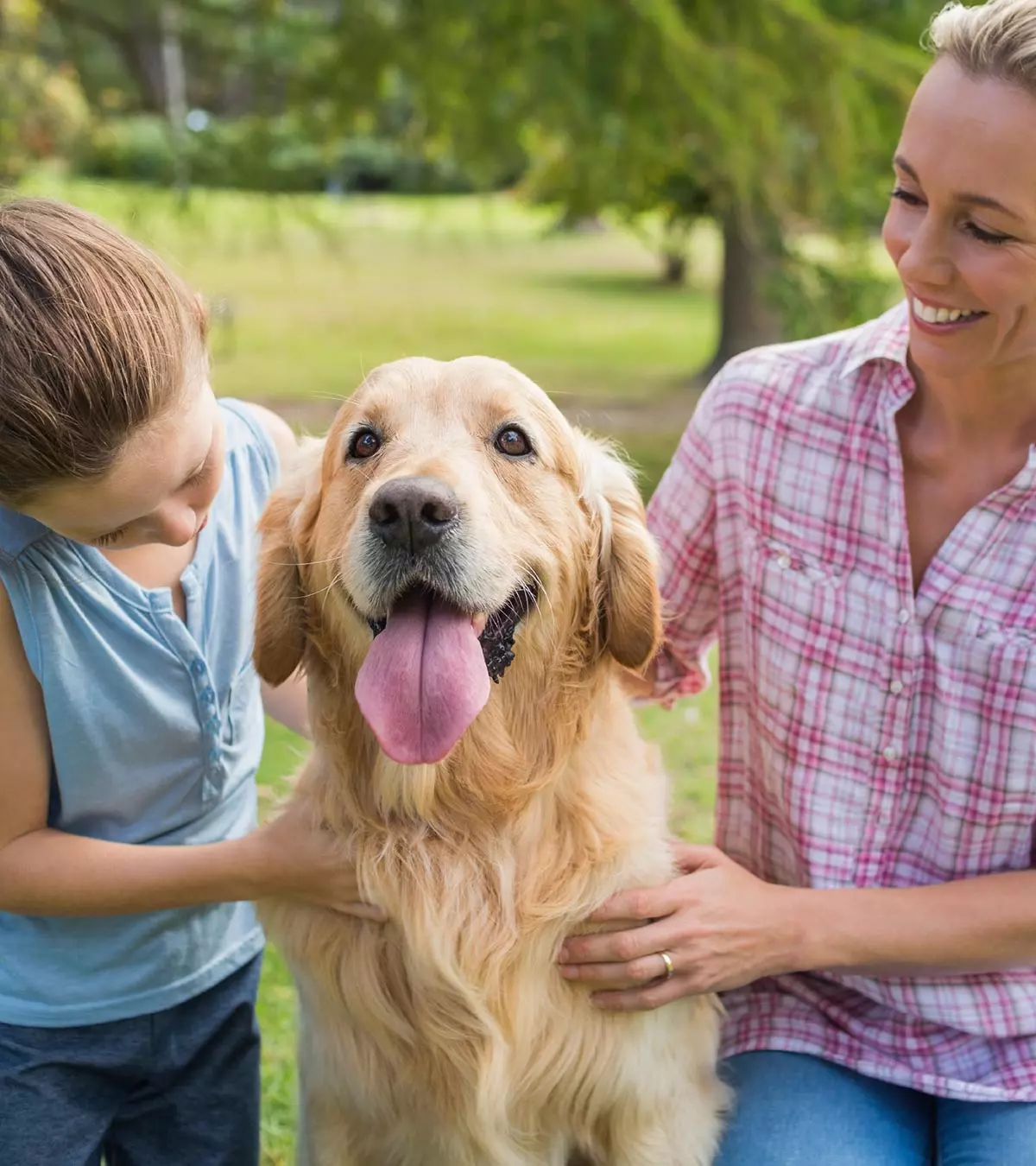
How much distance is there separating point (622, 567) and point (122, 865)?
1038mm

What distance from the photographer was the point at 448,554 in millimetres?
2127

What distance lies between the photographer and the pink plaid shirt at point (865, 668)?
2332 mm

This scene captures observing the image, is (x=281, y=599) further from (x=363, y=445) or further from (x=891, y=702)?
(x=891, y=702)

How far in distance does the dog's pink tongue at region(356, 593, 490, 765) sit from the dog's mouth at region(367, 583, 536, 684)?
0.09 ft

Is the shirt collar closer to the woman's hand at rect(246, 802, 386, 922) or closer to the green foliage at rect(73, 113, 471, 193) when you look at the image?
the woman's hand at rect(246, 802, 386, 922)

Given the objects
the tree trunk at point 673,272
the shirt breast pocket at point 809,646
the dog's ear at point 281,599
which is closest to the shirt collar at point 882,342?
the shirt breast pocket at point 809,646

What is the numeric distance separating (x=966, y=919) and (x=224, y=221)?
22.3ft

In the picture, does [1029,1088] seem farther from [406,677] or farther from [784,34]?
[784,34]

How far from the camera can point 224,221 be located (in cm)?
800

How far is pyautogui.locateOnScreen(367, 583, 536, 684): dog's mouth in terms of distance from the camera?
87.3 inches

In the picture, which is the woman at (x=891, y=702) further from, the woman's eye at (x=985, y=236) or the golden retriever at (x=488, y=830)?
the golden retriever at (x=488, y=830)

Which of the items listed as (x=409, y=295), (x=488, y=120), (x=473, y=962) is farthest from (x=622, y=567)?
(x=409, y=295)

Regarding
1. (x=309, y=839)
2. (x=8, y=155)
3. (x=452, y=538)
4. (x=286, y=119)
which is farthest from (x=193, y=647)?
(x=8, y=155)

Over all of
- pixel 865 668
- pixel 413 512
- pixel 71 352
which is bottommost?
pixel 865 668
